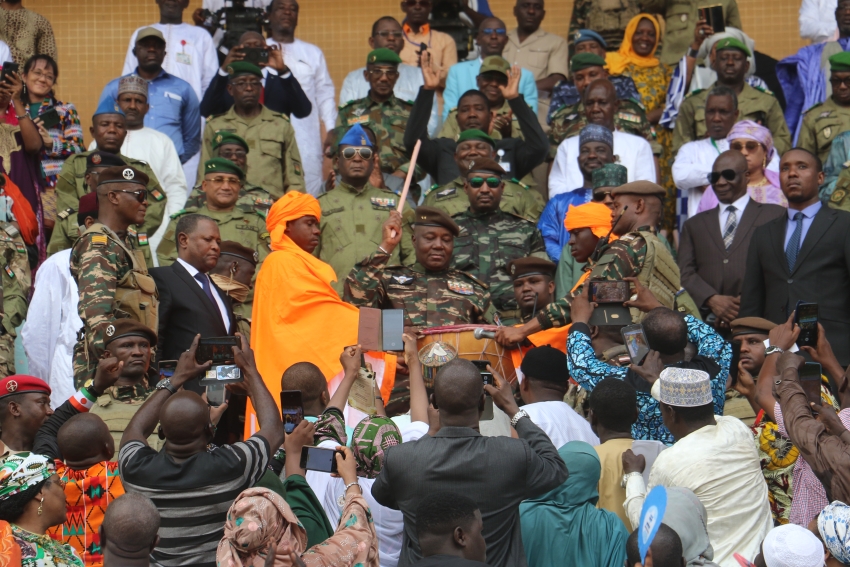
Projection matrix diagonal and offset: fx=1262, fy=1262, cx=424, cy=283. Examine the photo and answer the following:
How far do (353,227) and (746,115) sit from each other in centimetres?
426

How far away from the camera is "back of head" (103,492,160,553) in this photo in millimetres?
4543

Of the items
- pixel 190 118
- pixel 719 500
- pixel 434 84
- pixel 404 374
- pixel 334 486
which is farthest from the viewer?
pixel 190 118

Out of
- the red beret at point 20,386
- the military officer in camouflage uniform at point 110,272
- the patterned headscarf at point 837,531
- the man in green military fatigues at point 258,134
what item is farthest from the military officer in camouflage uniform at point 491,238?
the patterned headscarf at point 837,531

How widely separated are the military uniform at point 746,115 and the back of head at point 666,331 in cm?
589

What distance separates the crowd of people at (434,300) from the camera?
195 inches

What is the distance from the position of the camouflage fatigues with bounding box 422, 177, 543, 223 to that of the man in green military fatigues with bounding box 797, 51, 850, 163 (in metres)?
2.82

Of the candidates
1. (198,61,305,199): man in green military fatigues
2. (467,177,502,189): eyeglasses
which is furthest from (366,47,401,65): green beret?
(467,177,502,189): eyeglasses

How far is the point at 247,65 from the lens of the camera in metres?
11.7

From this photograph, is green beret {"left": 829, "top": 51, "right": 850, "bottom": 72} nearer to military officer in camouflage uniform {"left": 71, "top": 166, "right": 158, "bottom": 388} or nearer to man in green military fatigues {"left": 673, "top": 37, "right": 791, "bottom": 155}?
man in green military fatigues {"left": 673, "top": 37, "right": 791, "bottom": 155}

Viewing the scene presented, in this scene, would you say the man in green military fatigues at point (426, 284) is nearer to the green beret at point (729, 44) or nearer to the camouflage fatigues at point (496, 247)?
the camouflage fatigues at point (496, 247)

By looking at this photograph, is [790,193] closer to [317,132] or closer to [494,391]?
[494,391]

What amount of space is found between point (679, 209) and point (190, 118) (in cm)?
481

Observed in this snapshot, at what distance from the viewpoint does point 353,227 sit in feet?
33.5

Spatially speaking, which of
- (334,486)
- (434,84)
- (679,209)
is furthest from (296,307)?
(679,209)
